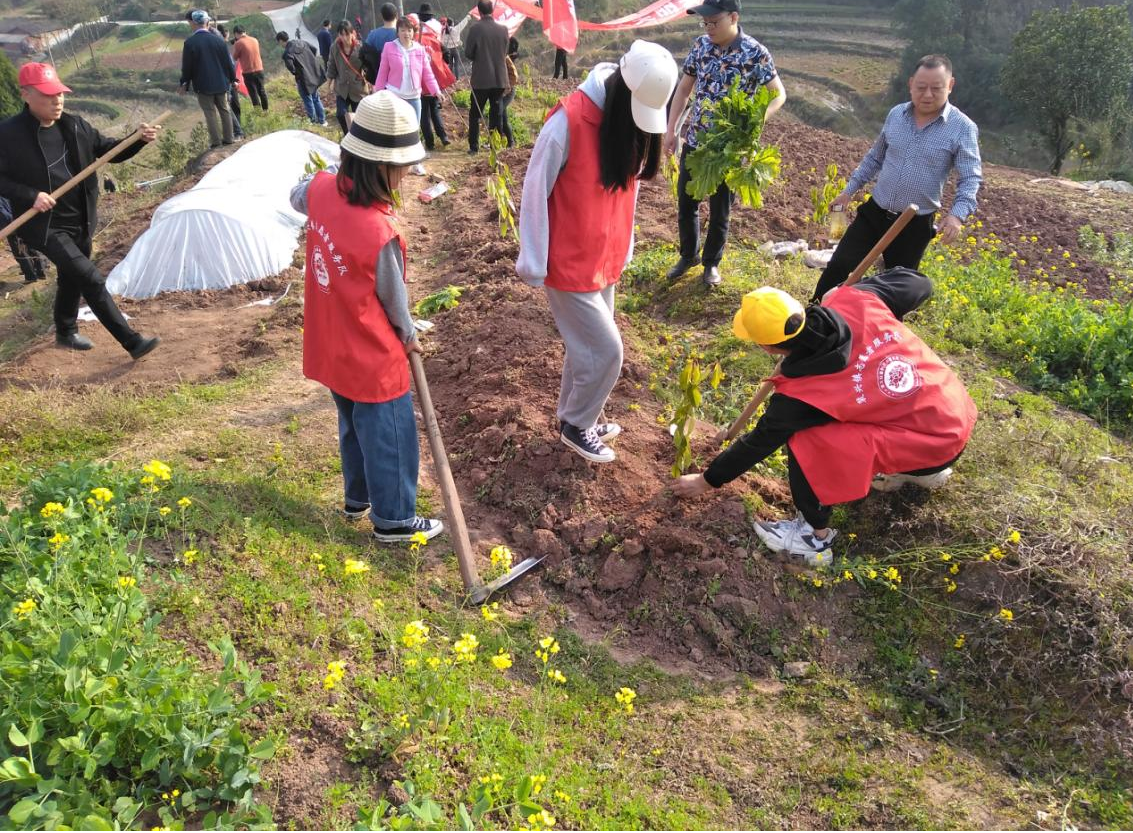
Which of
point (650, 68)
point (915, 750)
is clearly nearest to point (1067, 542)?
point (915, 750)

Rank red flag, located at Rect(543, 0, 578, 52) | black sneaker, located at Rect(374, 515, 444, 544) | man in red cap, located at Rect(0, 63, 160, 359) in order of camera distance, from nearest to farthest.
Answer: black sneaker, located at Rect(374, 515, 444, 544) → man in red cap, located at Rect(0, 63, 160, 359) → red flag, located at Rect(543, 0, 578, 52)

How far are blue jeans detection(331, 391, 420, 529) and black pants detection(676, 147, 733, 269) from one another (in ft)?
8.69

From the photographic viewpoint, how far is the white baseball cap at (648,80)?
278 centimetres

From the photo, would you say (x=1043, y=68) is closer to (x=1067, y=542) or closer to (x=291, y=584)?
(x=1067, y=542)

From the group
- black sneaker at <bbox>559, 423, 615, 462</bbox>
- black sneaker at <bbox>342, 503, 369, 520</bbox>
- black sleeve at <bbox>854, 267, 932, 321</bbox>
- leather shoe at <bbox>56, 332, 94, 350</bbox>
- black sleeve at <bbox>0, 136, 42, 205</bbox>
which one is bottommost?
leather shoe at <bbox>56, 332, 94, 350</bbox>

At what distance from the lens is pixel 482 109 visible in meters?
8.64

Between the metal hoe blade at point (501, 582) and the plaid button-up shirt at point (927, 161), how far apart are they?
2.79 meters

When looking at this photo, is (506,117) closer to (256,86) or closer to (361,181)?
(256,86)

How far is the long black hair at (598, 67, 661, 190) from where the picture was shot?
2.96 meters

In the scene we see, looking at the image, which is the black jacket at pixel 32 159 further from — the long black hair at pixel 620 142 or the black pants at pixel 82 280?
the long black hair at pixel 620 142

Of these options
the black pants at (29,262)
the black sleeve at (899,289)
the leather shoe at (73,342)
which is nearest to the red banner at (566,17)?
the black sleeve at (899,289)

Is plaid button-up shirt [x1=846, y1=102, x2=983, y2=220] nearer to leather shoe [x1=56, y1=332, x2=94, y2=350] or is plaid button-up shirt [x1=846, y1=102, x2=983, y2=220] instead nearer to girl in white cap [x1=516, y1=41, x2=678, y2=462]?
girl in white cap [x1=516, y1=41, x2=678, y2=462]

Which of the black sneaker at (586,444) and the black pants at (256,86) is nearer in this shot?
the black sneaker at (586,444)

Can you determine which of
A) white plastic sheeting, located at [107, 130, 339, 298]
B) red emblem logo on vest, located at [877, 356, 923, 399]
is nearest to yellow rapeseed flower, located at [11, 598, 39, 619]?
red emblem logo on vest, located at [877, 356, 923, 399]
